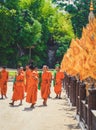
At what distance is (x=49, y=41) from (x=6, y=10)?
1095 cm

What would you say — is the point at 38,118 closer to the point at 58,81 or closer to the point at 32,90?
the point at 32,90

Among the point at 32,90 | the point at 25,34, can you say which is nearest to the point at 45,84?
the point at 32,90

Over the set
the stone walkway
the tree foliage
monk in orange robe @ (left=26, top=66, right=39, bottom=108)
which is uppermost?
the tree foliage

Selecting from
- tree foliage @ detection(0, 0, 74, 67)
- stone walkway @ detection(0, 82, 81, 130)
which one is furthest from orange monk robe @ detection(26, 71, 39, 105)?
tree foliage @ detection(0, 0, 74, 67)

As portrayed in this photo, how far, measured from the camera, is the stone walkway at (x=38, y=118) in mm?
12070

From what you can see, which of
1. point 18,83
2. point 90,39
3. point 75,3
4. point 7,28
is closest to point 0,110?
point 18,83

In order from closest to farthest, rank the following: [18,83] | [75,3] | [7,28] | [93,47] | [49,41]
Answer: [93,47]
[18,83]
[75,3]
[7,28]
[49,41]

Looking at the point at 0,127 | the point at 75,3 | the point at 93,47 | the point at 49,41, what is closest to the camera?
the point at 93,47

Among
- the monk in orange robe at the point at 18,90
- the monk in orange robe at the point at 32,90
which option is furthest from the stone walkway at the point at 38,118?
the monk in orange robe at the point at 18,90

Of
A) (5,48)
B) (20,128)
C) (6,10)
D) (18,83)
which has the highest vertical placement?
(6,10)

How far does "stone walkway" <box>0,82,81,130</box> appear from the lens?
12.1m

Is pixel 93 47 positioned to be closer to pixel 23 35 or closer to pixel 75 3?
pixel 75 3

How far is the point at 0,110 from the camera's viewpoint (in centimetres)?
1600

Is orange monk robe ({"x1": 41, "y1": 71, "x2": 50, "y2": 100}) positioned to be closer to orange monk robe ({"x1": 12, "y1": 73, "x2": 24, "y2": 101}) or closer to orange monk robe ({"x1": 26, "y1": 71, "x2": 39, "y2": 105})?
orange monk robe ({"x1": 12, "y1": 73, "x2": 24, "y2": 101})
